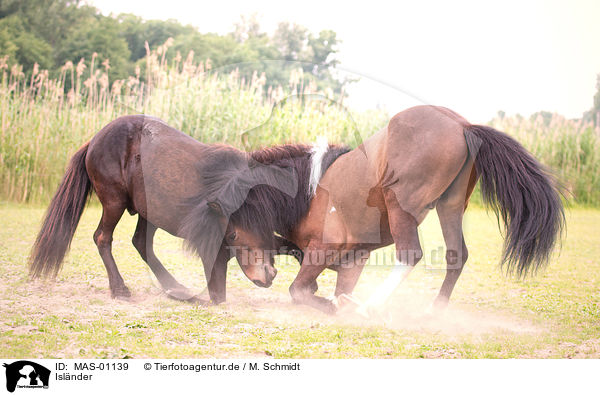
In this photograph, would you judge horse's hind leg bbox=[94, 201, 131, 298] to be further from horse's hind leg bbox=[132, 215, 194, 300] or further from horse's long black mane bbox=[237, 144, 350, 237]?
horse's long black mane bbox=[237, 144, 350, 237]

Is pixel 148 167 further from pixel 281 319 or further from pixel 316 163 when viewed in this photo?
pixel 281 319

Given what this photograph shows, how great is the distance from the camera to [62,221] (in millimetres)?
5297

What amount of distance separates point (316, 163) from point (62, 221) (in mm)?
2469

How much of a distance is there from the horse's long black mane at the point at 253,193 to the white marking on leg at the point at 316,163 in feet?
0.09

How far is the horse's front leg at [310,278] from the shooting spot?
472 cm

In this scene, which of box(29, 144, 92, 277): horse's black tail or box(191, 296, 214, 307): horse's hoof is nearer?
box(191, 296, 214, 307): horse's hoof

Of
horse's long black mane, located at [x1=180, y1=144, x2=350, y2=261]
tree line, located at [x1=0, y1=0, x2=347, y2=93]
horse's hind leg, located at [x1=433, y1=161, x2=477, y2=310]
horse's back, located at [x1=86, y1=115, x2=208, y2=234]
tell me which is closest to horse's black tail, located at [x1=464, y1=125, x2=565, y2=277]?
horse's hind leg, located at [x1=433, y1=161, x2=477, y2=310]

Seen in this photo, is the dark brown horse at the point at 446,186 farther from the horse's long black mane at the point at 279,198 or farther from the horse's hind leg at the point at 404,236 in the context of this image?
the horse's long black mane at the point at 279,198

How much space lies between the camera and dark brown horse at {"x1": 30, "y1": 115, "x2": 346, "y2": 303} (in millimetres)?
4742

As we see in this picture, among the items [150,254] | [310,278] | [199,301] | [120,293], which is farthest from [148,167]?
[310,278]

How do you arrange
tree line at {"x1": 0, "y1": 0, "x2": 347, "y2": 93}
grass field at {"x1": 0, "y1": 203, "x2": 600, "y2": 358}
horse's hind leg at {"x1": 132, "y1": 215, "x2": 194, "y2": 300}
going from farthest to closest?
tree line at {"x1": 0, "y1": 0, "x2": 347, "y2": 93} → horse's hind leg at {"x1": 132, "y1": 215, "x2": 194, "y2": 300} → grass field at {"x1": 0, "y1": 203, "x2": 600, "y2": 358}

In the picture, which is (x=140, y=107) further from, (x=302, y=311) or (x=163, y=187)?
(x=302, y=311)

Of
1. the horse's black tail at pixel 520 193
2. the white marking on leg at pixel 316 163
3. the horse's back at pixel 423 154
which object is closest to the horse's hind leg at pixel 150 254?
the white marking on leg at pixel 316 163

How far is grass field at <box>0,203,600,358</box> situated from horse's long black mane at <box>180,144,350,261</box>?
19.8 inches
